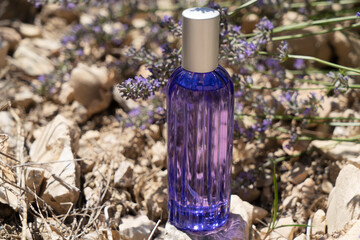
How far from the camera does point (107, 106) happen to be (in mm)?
2699

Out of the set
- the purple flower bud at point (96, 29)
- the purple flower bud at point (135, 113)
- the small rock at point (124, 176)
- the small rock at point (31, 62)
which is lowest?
the small rock at point (124, 176)

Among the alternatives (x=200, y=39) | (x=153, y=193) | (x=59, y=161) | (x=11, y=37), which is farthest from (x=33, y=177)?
(x=11, y=37)

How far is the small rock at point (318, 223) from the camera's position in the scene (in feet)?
6.48

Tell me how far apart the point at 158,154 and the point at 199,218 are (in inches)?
21.5

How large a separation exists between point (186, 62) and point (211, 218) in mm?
600

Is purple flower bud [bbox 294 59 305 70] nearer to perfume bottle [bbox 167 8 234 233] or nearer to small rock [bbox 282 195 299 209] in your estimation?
small rock [bbox 282 195 299 209]

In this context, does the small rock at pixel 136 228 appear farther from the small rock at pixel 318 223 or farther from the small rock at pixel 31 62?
the small rock at pixel 31 62

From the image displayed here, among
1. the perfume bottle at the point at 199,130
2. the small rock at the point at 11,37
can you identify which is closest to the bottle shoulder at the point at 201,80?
the perfume bottle at the point at 199,130

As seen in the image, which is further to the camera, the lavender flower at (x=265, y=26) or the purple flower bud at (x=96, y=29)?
the purple flower bud at (x=96, y=29)

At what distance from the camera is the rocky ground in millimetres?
1942

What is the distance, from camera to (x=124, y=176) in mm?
2205

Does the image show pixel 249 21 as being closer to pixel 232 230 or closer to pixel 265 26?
pixel 265 26

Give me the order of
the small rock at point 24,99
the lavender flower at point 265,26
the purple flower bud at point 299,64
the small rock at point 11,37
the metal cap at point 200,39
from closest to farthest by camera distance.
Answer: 1. the metal cap at point 200,39
2. the lavender flower at point 265,26
3. the purple flower bud at point 299,64
4. the small rock at point 24,99
5. the small rock at point 11,37

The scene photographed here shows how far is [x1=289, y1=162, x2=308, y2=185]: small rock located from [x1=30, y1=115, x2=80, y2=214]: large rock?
2.99 ft
